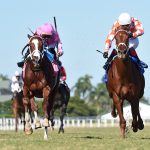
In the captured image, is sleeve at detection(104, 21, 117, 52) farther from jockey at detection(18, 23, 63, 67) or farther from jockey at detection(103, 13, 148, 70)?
jockey at detection(18, 23, 63, 67)

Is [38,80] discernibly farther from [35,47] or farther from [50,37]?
[50,37]

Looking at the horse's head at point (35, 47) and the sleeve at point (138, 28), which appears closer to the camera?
the horse's head at point (35, 47)

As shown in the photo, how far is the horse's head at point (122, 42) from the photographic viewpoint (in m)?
17.5

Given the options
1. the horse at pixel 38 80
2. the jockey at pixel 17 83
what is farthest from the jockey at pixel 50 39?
the jockey at pixel 17 83

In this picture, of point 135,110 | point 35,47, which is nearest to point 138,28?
point 135,110

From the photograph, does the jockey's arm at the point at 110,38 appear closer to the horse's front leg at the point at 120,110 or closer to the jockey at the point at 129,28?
the jockey at the point at 129,28

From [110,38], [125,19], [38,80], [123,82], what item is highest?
[125,19]

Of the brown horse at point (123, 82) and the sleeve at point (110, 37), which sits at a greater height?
the sleeve at point (110, 37)

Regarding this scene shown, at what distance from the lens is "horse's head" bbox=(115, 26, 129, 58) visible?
57.4 feet

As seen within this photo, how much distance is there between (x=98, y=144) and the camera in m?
15.1

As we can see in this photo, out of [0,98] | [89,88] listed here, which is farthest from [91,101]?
[0,98]

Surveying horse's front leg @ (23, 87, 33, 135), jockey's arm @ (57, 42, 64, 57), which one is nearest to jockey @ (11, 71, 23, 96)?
jockey's arm @ (57, 42, 64, 57)

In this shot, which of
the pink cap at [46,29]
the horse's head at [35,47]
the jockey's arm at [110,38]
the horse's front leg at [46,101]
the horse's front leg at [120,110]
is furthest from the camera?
the pink cap at [46,29]

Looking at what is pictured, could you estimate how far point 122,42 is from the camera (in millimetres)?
17531
